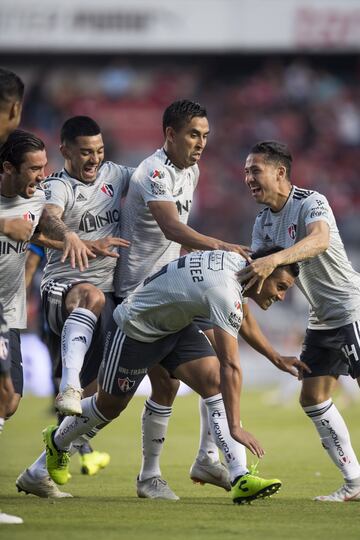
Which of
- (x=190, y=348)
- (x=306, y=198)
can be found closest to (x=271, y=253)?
(x=306, y=198)

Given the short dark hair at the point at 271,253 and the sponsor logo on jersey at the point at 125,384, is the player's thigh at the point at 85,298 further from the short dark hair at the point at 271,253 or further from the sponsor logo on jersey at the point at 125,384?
the short dark hair at the point at 271,253

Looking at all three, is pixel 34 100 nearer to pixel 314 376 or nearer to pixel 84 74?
pixel 84 74

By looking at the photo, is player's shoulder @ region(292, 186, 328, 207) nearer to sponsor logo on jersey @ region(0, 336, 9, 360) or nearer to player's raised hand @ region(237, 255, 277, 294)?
player's raised hand @ region(237, 255, 277, 294)

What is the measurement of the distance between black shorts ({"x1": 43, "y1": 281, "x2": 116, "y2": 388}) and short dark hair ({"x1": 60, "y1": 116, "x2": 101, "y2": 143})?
1.09 m

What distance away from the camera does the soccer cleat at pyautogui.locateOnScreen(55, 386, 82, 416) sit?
7.38 metres

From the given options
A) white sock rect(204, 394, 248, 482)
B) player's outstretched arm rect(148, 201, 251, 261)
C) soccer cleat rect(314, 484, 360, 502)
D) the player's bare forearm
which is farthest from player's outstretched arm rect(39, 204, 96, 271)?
soccer cleat rect(314, 484, 360, 502)

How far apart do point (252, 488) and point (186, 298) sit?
1257 mm

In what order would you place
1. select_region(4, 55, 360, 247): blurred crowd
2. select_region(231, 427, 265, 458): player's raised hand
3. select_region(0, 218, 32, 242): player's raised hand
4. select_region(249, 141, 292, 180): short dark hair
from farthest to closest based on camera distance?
select_region(4, 55, 360, 247): blurred crowd < select_region(249, 141, 292, 180): short dark hair < select_region(231, 427, 265, 458): player's raised hand < select_region(0, 218, 32, 242): player's raised hand

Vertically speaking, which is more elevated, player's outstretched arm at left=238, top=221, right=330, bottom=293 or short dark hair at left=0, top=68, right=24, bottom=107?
short dark hair at left=0, top=68, right=24, bottom=107

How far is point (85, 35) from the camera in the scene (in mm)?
31000

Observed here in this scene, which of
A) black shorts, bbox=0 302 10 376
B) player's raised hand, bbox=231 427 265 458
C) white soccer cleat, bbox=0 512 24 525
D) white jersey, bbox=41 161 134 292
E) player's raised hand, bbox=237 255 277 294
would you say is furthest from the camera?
white jersey, bbox=41 161 134 292

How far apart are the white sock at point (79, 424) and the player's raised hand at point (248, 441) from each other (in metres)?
1.38

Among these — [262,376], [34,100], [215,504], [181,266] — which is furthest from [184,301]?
[34,100]

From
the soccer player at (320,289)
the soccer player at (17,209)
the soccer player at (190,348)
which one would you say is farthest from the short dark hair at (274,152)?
the soccer player at (17,209)
